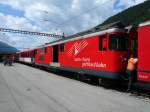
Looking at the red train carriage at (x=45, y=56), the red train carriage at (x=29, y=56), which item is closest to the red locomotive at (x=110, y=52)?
the red train carriage at (x=45, y=56)

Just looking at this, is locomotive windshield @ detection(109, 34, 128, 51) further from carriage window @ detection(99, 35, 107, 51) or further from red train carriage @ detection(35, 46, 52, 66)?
red train carriage @ detection(35, 46, 52, 66)

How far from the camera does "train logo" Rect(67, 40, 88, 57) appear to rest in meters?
19.6

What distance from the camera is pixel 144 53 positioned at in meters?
13.4

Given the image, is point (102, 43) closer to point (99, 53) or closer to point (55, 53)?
point (99, 53)

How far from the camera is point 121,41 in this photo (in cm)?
1581

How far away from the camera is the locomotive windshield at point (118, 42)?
51.5 ft

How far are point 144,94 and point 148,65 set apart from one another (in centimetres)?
170

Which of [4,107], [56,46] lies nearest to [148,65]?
[4,107]

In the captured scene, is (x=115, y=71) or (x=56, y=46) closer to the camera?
(x=115, y=71)

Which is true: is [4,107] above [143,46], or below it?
below

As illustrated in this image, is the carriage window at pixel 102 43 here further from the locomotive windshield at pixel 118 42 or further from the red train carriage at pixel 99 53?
the locomotive windshield at pixel 118 42

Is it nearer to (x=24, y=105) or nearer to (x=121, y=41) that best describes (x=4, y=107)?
(x=24, y=105)

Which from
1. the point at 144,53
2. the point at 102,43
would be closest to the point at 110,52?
the point at 102,43

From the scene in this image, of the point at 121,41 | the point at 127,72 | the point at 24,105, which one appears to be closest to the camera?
the point at 24,105
